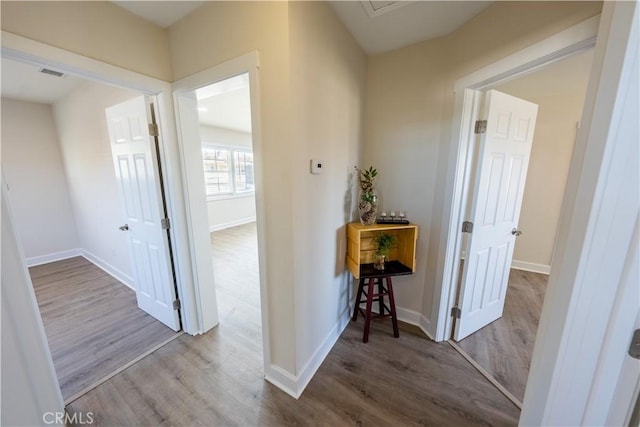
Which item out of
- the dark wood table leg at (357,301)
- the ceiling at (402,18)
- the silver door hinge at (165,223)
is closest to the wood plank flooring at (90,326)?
the silver door hinge at (165,223)

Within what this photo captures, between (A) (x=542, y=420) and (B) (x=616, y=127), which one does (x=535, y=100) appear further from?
(A) (x=542, y=420)

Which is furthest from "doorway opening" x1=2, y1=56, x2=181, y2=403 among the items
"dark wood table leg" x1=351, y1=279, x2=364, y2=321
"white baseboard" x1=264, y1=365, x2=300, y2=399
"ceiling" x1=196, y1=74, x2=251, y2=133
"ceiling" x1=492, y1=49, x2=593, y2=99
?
"ceiling" x1=492, y1=49, x2=593, y2=99

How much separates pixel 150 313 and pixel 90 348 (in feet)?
1.54

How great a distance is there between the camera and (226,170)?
5840mm

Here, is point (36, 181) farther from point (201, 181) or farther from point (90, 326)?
point (201, 181)

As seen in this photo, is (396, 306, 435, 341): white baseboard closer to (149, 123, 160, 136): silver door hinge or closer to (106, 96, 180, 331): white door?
(106, 96, 180, 331): white door

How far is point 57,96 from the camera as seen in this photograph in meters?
3.04

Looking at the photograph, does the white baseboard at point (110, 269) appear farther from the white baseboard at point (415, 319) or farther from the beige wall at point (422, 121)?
the beige wall at point (422, 121)

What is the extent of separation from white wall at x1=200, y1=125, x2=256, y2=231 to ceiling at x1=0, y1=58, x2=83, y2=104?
2264 millimetres

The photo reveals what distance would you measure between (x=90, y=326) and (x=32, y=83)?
2834 mm

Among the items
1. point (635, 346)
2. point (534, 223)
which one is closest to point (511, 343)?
point (635, 346)

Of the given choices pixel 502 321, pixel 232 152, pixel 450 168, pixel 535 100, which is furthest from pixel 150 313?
pixel 535 100

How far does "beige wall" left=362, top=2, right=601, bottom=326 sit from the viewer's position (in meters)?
1.52

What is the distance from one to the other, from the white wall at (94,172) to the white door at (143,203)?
540mm
